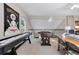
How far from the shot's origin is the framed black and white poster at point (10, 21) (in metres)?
2.70

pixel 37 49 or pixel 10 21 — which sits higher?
pixel 10 21

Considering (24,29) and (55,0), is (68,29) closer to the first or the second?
(55,0)

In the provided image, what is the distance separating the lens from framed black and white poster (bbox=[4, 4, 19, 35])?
2.70 meters

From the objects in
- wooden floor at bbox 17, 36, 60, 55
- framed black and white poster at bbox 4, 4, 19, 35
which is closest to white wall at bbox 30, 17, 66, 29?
wooden floor at bbox 17, 36, 60, 55

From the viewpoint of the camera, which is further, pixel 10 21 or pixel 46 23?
pixel 10 21

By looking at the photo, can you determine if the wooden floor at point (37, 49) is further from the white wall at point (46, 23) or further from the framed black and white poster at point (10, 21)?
the framed black and white poster at point (10, 21)

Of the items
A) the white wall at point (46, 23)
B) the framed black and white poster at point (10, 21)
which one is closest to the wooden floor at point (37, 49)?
the white wall at point (46, 23)

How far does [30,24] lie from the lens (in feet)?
8.55

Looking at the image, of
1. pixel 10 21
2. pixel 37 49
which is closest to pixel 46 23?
pixel 37 49

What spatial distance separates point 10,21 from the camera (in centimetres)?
276

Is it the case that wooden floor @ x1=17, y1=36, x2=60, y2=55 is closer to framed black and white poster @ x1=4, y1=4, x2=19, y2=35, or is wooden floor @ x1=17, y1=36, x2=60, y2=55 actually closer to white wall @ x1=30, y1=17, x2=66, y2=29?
white wall @ x1=30, y1=17, x2=66, y2=29

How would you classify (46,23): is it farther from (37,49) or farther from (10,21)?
(10,21)

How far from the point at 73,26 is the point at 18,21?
1.38 m
